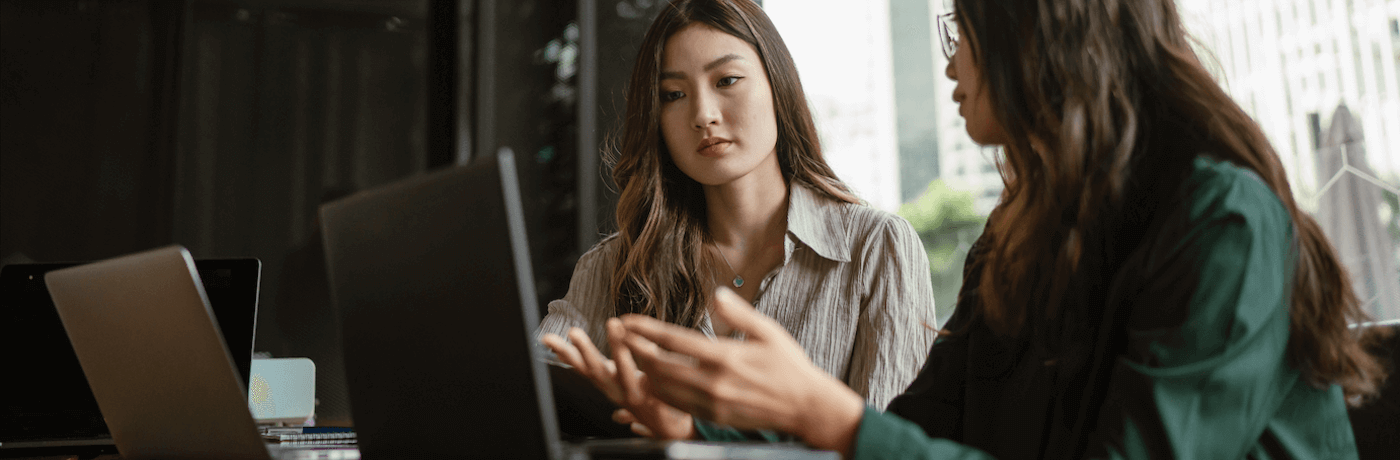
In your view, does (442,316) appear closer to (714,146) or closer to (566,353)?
(566,353)

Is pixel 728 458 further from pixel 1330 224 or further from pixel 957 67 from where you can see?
pixel 1330 224

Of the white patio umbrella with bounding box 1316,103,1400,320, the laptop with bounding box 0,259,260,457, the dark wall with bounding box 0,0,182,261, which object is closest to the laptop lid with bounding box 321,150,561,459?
the laptop with bounding box 0,259,260,457

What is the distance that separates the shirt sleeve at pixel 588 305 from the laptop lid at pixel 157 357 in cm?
74

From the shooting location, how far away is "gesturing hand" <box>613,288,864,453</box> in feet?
1.97

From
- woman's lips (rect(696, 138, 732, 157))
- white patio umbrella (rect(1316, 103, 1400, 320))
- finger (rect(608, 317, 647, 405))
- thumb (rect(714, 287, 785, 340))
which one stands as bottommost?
white patio umbrella (rect(1316, 103, 1400, 320))

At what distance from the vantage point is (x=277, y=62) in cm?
297

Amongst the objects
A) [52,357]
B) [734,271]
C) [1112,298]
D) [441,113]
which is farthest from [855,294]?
[441,113]

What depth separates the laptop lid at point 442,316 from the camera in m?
0.57

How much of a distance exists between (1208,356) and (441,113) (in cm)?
275

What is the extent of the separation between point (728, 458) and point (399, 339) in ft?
0.97

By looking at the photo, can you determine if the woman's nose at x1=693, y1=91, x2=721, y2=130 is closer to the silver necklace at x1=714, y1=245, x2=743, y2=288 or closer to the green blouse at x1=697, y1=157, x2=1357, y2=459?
the silver necklace at x1=714, y1=245, x2=743, y2=288

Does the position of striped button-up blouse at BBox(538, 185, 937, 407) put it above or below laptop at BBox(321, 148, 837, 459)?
below

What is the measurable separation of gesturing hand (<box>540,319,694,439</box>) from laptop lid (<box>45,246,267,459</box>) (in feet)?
1.03

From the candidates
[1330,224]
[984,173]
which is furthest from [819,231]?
[1330,224]
